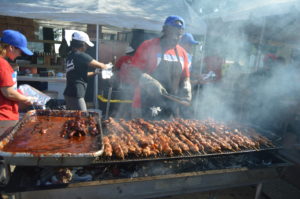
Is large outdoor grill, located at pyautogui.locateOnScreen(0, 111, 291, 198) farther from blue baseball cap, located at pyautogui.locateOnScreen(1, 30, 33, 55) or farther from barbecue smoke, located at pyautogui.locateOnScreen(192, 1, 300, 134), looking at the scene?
barbecue smoke, located at pyautogui.locateOnScreen(192, 1, 300, 134)

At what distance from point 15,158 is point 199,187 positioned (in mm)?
2137

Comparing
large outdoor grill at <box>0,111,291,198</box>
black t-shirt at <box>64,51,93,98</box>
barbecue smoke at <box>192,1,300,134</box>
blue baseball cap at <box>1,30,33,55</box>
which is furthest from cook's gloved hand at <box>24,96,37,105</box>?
barbecue smoke at <box>192,1,300,134</box>

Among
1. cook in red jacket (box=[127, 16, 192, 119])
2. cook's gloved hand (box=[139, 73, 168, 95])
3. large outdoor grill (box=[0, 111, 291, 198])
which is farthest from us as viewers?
cook in red jacket (box=[127, 16, 192, 119])

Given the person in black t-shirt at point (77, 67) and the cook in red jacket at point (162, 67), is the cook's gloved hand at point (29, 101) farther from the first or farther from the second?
the cook in red jacket at point (162, 67)

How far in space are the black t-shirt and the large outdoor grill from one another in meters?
1.83

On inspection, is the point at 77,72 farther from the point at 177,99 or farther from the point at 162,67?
the point at 177,99

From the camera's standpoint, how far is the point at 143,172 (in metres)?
2.94

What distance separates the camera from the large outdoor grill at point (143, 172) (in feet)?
7.45

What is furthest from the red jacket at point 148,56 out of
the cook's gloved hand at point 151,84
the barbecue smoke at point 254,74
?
the barbecue smoke at point 254,74

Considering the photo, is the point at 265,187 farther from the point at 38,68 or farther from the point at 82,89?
the point at 38,68

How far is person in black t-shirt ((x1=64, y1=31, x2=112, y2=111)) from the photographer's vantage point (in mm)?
4680

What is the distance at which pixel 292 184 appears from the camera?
485 centimetres

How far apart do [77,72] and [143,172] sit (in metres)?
2.89

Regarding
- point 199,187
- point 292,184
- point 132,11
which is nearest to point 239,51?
point 132,11
